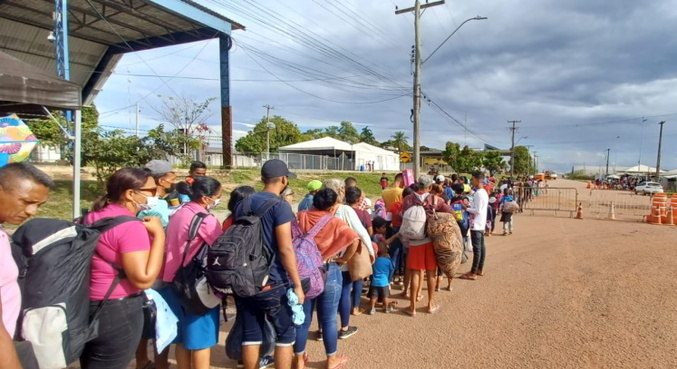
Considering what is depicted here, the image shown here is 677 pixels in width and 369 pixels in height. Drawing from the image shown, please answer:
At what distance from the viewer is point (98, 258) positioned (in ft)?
6.77

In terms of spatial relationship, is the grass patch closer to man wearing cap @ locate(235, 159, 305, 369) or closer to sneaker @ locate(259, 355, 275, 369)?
sneaker @ locate(259, 355, 275, 369)

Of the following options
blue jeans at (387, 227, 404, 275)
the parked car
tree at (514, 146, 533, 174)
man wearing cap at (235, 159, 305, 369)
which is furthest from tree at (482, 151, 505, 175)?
man wearing cap at (235, 159, 305, 369)

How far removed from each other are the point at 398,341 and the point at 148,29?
24.7m

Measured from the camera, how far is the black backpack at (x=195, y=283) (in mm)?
2529

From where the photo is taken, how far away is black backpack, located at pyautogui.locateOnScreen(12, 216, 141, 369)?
1.73 meters

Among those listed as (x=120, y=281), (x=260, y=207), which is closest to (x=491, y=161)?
(x=260, y=207)

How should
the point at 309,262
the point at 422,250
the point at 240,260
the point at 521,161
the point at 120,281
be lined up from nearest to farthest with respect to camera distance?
1. the point at 120,281
2. the point at 240,260
3. the point at 309,262
4. the point at 422,250
5. the point at 521,161

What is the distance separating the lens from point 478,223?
619 centimetres

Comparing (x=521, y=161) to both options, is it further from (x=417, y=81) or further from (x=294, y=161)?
(x=417, y=81)

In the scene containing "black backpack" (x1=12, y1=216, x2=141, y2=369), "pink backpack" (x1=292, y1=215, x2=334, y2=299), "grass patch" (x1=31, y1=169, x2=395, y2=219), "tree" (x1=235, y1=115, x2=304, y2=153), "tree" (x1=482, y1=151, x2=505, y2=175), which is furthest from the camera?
"tree" (x1=235, y1=115, x2=304, y2=153)

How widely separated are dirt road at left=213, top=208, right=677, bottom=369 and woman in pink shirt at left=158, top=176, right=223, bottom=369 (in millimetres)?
975

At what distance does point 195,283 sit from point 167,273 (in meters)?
0.31

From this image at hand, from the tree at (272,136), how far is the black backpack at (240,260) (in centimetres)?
4927

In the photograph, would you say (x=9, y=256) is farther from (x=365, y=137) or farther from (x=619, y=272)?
(x=365, y=137)
